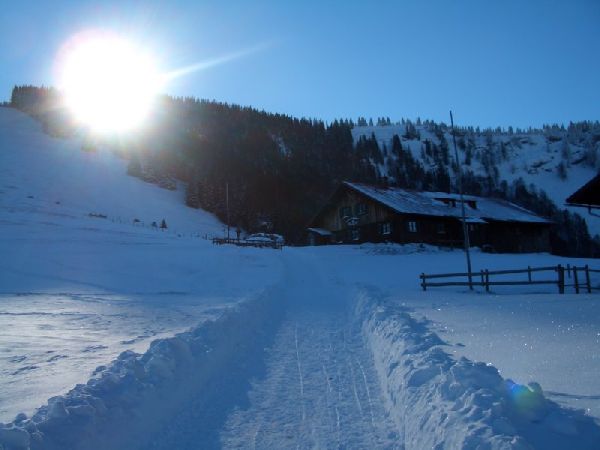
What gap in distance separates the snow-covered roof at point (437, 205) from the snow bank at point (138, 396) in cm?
3517

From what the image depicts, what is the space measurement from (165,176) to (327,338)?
86782 millimetres

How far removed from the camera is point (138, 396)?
562cm

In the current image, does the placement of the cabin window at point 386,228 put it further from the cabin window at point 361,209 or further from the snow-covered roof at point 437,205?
the cabin window at point 361,209

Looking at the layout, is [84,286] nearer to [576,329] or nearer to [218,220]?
[576,329]

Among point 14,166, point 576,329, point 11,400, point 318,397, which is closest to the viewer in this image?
point 11,400

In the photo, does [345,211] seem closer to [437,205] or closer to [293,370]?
[437,205]

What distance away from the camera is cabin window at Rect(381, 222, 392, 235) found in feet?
143

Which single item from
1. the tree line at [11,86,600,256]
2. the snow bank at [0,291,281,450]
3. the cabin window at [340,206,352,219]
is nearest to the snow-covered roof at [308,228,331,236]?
the cabin window at [340,206,352,219]

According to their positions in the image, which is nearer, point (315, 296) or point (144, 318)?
point (144, 318)

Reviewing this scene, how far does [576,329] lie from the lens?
29.5 feet

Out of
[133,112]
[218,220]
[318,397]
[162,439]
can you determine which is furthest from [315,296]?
[133,112]

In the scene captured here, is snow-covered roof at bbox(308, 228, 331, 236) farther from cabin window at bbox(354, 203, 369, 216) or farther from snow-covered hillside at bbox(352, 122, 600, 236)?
snow-covered hillside at bbox(352, 122, 600, 236)

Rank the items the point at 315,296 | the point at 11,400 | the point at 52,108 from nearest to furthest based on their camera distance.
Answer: the point at 11,400
the point at 315,296
the point at 52,108

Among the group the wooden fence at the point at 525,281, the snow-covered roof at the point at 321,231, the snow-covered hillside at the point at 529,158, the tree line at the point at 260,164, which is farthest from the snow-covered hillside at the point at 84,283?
the snow-covered hillside at the point at 529,158
